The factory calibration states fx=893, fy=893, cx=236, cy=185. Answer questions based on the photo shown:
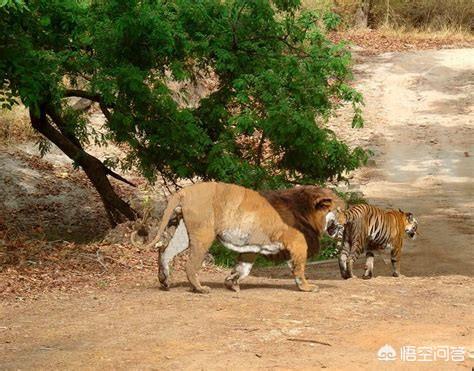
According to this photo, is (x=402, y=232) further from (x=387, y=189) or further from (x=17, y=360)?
(x=387, y=189)

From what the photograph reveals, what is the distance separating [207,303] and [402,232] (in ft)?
15.8

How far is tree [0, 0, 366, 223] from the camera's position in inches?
531

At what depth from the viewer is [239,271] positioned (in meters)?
9.73

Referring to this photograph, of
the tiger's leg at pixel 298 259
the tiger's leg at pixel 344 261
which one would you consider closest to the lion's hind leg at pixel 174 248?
the tiger's leg at pixel 298 259

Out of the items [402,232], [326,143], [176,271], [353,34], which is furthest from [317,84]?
[353,34]

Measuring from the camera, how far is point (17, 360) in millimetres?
6820

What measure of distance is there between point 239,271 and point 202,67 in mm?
6102

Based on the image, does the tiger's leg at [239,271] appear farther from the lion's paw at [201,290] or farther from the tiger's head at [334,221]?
the tiger's head at [334,221]

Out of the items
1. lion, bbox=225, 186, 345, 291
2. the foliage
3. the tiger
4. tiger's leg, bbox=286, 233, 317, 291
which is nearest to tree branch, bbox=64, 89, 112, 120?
the foliage

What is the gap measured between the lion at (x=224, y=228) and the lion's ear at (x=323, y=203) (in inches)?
16.7

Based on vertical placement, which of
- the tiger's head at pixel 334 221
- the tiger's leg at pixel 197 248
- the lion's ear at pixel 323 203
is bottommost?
the tiger's leg at pixel 197 248

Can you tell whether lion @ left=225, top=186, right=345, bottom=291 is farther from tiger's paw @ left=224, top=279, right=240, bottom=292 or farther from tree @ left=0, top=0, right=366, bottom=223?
tree @ left=0, top=0, right=366, bottom=223

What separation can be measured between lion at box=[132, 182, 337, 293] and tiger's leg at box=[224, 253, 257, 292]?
0.22 metres

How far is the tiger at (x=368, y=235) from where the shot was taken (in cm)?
1197
